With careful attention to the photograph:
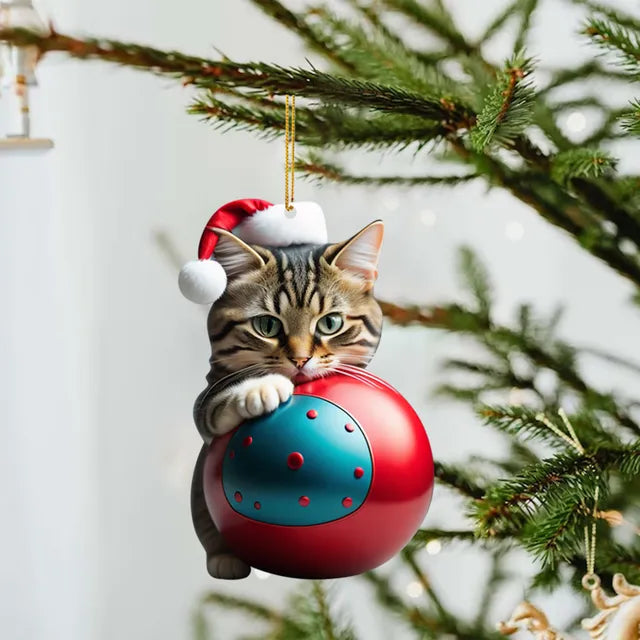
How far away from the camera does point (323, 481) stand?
50 centimetres

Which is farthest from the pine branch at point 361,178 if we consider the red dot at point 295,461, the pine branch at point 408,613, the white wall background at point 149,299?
the white wall background at point 149,299

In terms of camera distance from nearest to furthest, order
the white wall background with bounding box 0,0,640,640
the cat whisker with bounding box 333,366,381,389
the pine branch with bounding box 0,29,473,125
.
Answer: the pine branch with bounding box 0,29,473,125
the cat whisker with bounding box 333,366,381,389
the white wall background with bounding box 0,0,640,640

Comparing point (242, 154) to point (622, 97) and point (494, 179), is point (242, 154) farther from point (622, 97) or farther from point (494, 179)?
point (494, 179)

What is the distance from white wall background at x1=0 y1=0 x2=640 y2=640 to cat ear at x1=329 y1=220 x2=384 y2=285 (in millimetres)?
793

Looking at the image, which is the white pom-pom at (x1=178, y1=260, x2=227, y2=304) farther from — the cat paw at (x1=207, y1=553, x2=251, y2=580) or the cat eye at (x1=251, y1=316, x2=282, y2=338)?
the cat paw at (x1=207, y1=553, x2=251, y2=580)

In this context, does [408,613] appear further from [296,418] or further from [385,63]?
[385,63]

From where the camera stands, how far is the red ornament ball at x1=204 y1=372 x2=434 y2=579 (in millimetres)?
503

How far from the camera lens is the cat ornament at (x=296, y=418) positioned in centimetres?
51

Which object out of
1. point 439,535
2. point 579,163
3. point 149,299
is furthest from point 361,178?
point 149,299

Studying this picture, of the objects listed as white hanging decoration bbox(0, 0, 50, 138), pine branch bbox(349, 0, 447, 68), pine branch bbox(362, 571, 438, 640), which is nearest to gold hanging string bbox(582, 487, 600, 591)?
pine branch bbox(362, 571, 438, 640)

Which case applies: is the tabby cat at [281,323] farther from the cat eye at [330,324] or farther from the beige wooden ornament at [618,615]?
the beige wooden ornament at [618,615]

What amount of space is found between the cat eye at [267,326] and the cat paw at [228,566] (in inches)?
6.7

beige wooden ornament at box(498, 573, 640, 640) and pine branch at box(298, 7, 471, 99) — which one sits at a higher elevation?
pine branch at box(298, 7, 471, 99)

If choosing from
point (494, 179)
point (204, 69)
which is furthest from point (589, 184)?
point (204, 69)
